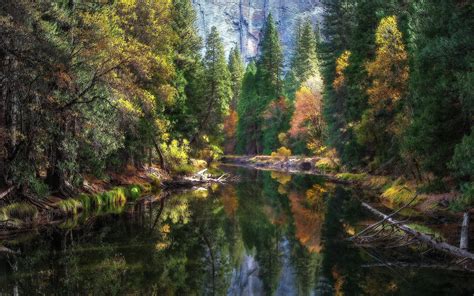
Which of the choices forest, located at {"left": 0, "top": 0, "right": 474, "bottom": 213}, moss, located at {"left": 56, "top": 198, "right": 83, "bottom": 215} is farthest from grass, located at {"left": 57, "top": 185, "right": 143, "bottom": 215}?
forest, located at {"left": 0, "top": 0, "right": 474, "bottom": 213}

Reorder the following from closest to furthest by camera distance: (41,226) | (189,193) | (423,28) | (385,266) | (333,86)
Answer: (385,266)
(41,226)
(423,28)
(189,193)
(333,86)

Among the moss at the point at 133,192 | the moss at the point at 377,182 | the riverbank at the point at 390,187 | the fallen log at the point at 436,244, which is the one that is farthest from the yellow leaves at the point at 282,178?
the fallen log at the point at 436,244

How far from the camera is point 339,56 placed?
40.9m

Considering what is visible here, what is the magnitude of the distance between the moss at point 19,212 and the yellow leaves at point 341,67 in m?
26.0

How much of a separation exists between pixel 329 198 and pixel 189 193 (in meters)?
8.38

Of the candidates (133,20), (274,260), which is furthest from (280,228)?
(133,20)

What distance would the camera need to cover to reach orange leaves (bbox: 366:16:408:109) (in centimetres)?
2638

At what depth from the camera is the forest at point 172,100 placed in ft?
51.4

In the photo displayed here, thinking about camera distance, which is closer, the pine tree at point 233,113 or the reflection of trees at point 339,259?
the reflection of trees at point 339,259

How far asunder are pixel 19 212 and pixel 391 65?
67.3ft

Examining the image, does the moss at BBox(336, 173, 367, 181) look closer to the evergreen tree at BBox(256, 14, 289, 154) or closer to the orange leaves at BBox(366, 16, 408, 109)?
the orange leaves at BBox(366, 16, 408, 109)

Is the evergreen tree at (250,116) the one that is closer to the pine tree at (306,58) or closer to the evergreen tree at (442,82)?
the pine tree at (306,58)

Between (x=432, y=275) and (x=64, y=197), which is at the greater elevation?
(x=64, y=197)

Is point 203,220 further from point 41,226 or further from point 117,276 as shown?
point 117,276
